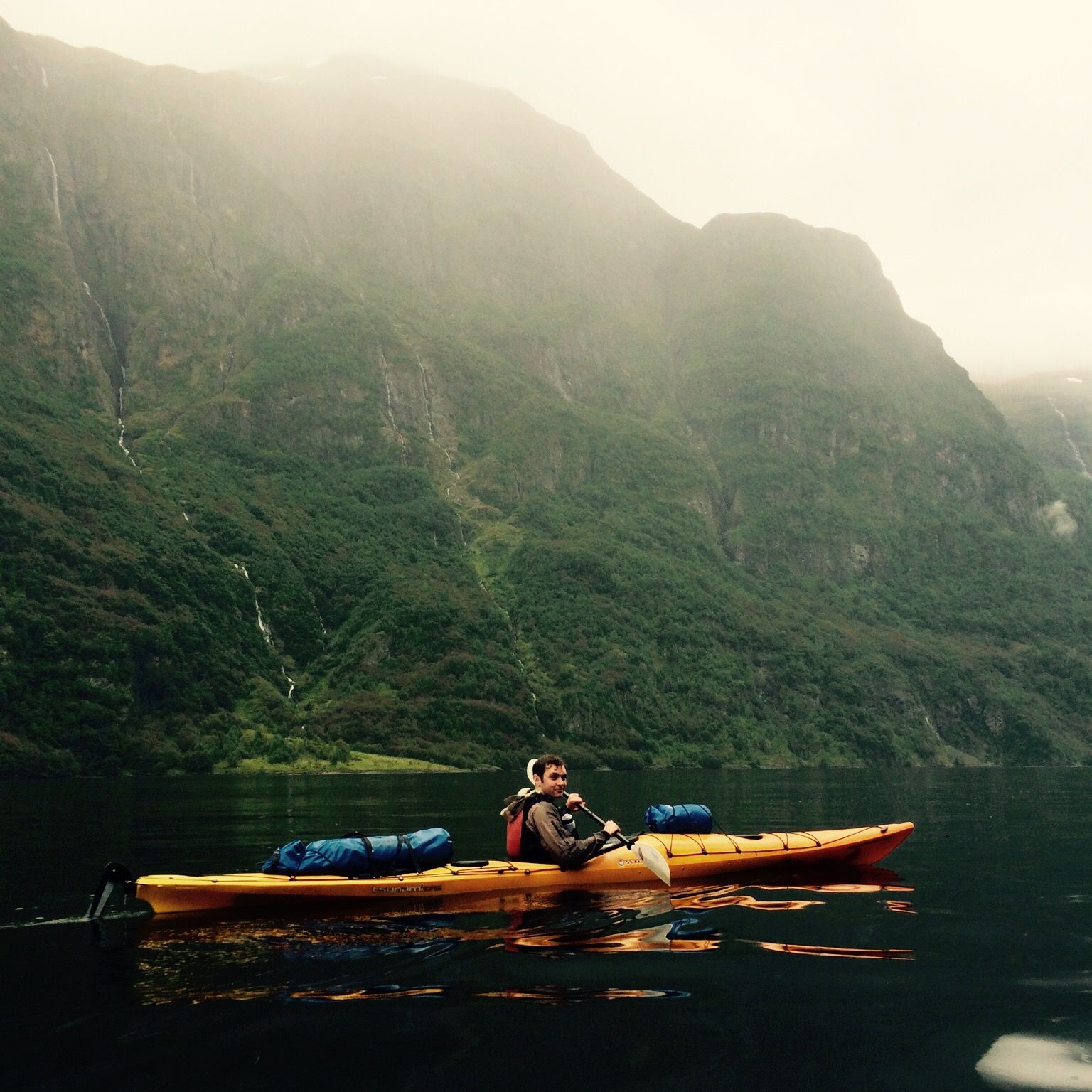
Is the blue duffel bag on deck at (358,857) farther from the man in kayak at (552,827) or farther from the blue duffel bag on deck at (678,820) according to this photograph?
the blue duffel bag on deck at (678,820)

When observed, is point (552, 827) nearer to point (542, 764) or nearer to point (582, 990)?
point (542, 764)

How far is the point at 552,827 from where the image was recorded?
16406 mm

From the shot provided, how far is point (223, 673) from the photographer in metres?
133

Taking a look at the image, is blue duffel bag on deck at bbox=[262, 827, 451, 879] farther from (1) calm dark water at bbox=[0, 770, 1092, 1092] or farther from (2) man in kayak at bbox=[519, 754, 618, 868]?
(2) man in kayak at bbox=[519, 754, 618, 868]

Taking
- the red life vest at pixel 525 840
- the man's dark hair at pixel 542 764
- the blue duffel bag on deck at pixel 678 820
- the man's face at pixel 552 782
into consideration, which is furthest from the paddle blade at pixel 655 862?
the blue duffel bag on deck at pixel 678 820

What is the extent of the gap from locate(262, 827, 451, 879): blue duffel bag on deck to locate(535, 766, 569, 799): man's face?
1874 millimetres

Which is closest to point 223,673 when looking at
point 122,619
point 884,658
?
point 122,619

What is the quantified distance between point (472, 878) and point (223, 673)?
409ft

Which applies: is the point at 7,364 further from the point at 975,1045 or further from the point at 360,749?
the point at 975,1045

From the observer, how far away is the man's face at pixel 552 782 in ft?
53.0

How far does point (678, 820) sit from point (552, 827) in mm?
4830

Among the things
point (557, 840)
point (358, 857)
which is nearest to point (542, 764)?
point (557, 840)

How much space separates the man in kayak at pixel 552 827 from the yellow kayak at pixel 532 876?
31cm

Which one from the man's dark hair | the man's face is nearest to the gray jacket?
the man's face
